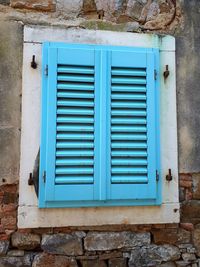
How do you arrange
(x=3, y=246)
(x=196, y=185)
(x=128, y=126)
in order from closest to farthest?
(x=3, y=246) < (x=128, y=126) < (x=196, y=185)

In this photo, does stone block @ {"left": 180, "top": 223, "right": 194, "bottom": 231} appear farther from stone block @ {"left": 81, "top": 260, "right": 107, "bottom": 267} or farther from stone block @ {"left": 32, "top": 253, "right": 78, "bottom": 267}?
stone block @ {"left": 32, "top": 253, "right": 78, "bottom": 267}

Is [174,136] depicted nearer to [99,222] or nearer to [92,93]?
[92,93]

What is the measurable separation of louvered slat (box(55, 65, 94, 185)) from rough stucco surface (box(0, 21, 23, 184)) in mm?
312

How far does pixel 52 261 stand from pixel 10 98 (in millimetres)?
1228

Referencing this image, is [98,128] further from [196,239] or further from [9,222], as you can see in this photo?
[196,239]

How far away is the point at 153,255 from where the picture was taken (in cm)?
233

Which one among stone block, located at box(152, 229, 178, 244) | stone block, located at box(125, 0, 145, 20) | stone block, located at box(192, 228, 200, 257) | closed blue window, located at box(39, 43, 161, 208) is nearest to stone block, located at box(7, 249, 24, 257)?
closed blue window, located at box(39, 43, 161, 208)

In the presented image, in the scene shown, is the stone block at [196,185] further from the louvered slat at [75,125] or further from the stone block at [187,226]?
the louvered slat at [75,125]

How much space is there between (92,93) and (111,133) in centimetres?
33

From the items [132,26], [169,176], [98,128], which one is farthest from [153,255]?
[132,26]

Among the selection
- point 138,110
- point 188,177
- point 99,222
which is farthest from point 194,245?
point 138,110

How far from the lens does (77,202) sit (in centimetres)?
222

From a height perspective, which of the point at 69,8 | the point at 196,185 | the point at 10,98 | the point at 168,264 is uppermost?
the point at 69,8

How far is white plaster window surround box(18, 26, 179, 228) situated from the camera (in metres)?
2.22
